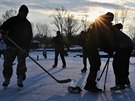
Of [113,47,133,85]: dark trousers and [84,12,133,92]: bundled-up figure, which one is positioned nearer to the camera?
[84,12,133,92]: bundled-up figure

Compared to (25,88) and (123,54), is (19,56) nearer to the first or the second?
(25,88)

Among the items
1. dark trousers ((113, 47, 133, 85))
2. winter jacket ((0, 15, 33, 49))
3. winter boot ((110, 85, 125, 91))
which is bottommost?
winter boot ((110, 85, 125, 91))

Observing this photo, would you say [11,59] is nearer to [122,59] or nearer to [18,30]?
[18,30]

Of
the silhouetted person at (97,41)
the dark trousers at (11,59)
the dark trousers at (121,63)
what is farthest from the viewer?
the dark trousers at (11,59)

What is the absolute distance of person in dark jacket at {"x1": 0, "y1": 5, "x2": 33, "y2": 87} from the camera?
32.7 ft

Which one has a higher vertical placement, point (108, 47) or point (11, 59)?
point (108, 47)

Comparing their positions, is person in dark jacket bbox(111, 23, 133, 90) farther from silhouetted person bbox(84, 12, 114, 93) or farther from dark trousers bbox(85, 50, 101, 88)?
dark trousers bbox(85, 50, 101, 88)

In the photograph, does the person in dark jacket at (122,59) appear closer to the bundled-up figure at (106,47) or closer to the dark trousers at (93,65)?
the bundled-up figure at (106,47)

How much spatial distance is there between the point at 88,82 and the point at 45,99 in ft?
5.12

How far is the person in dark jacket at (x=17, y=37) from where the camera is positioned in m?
9.96

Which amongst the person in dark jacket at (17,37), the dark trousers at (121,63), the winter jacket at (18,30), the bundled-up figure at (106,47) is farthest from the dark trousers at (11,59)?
the dark trousers at (121,63)

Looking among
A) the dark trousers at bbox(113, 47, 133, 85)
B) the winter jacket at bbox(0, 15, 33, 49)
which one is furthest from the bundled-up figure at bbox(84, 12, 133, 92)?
the winter jacket at bbox(0, 15, 33, 49)

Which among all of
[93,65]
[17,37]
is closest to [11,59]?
[17,37]

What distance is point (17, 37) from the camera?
33.1 ft
